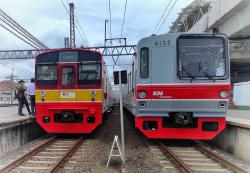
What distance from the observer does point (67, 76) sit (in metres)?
13.3

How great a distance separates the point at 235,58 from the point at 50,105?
29.6 m

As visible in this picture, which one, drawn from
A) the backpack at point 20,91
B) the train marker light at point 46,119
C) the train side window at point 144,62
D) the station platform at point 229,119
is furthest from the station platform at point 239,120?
the backpack at point 20,91

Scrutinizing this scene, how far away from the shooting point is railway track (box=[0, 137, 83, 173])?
330 inches

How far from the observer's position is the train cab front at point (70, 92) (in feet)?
42.8

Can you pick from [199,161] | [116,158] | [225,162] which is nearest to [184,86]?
[199,161]

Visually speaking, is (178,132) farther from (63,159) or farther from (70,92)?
(70,92)

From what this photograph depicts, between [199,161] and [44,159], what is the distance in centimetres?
395

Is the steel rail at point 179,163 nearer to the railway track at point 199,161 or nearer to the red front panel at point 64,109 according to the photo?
the railway track at point 199,161

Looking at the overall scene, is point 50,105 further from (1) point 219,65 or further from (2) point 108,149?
(1) point 219,65

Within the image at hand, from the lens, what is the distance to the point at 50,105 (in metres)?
13.1

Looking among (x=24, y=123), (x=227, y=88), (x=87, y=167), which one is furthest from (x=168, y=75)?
(x=24, y=123)

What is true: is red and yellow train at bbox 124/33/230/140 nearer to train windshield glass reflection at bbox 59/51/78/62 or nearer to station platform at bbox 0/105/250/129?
station platform at bbox 0/105/250/129

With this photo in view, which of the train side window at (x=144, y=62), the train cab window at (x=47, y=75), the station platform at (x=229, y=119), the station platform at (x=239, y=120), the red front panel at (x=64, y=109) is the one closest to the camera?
the station platform at (x=239, y=120)

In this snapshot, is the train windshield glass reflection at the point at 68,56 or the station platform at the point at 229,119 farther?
the train windshield glass reflection at the point at 68,56
